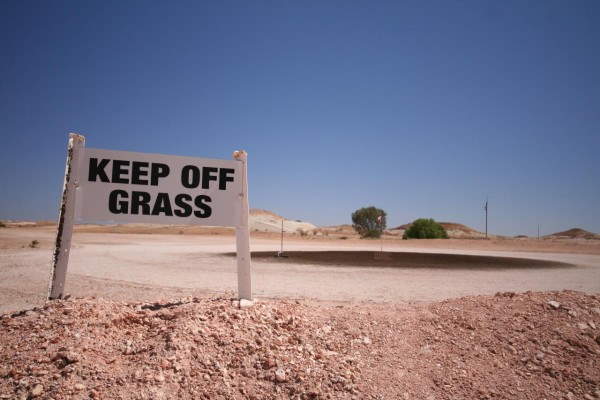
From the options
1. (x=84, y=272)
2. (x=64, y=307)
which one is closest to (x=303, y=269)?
(x=84, y=272)

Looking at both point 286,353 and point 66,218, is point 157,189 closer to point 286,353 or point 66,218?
point 66,218

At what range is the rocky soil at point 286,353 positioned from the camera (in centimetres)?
343

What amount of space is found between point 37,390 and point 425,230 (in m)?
55.1

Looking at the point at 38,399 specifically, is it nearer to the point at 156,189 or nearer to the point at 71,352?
the point at 71,352

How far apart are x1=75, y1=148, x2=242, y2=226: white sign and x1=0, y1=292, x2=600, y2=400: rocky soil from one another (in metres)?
1.22

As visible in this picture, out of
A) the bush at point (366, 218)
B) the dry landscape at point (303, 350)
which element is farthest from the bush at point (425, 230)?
the dry landscape at point (303, 350)

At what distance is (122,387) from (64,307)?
1.87 m

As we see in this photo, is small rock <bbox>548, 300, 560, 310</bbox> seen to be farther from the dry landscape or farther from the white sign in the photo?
the white sign

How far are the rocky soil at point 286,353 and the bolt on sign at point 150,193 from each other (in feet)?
2.96

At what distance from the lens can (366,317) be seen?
5258 mm

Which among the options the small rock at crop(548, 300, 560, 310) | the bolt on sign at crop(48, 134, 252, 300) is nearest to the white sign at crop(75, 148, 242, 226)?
the bolt on sign at crop(48, 134, 252, 300)

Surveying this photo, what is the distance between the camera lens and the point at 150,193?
5438mm

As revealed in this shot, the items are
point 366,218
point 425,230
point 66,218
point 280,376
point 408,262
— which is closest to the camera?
point 280,376

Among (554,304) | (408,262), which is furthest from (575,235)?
(554,304)
